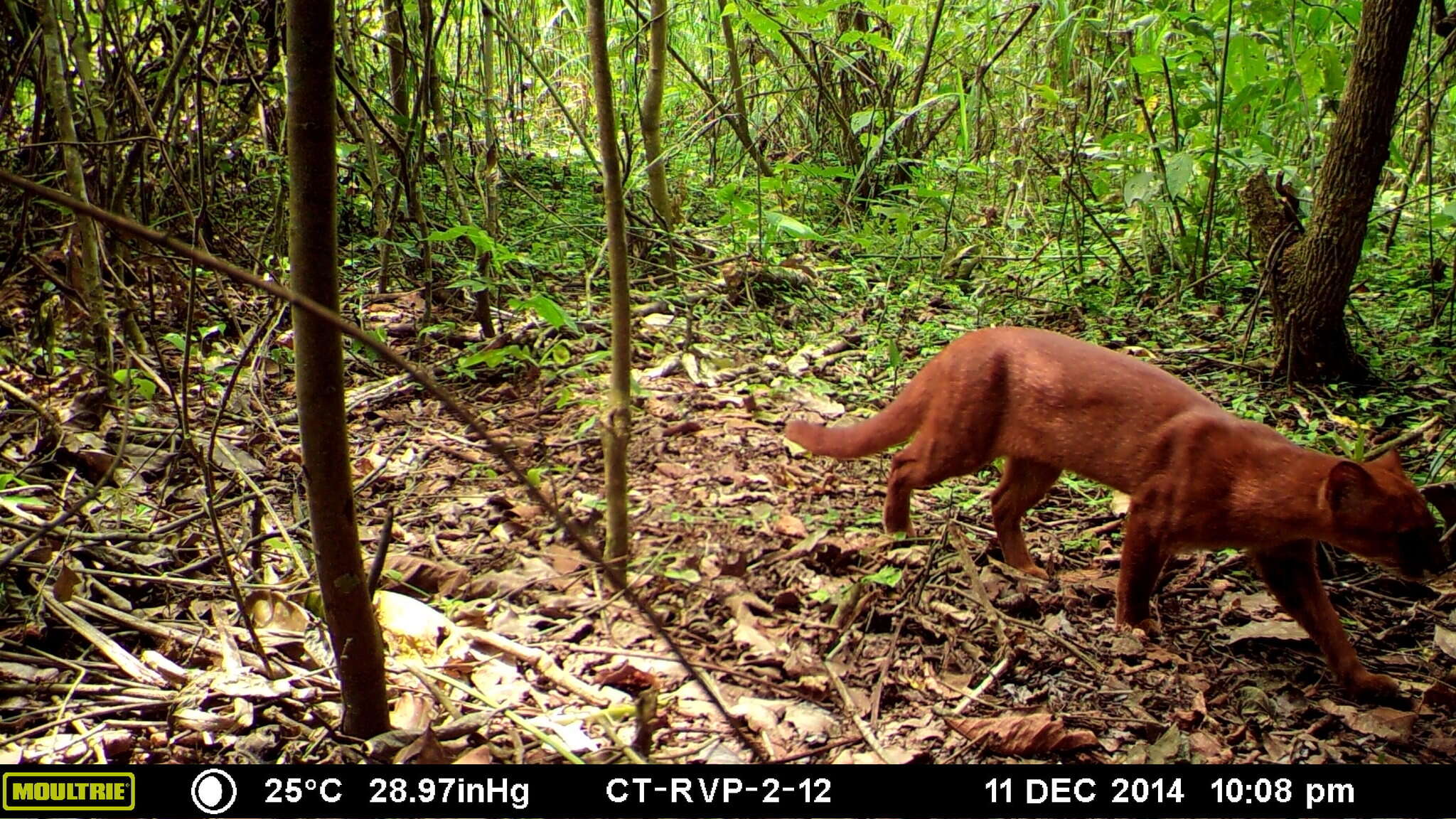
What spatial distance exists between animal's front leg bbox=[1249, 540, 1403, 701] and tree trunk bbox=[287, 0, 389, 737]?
2785 mm

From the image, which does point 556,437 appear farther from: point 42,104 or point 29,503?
point 42,104

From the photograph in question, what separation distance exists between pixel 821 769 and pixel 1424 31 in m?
7.29

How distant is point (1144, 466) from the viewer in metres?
3.40

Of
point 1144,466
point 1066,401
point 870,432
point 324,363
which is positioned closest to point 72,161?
point 324,363

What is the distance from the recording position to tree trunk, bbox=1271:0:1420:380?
4594mm

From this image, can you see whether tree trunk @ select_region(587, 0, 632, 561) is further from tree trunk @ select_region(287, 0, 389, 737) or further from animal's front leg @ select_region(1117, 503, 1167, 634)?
animal's front leg @ select_region(1117, 503, 1167, 634)

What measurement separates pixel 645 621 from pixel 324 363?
5.00 feet

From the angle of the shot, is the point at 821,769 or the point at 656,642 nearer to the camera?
the point at 821,769

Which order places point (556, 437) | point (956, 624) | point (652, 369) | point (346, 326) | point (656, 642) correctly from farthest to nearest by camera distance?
point (652, 369) < point (556, 437) < point (956, 624) < point (656, 642) < point (346, 326)

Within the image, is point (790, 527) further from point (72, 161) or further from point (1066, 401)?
point (72, 161)

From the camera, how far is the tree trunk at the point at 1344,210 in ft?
15.1

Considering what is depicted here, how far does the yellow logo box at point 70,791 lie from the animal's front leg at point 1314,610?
10.7 feet

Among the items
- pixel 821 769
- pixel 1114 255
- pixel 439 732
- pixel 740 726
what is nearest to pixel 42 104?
pixel 439 732

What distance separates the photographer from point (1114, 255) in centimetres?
689
